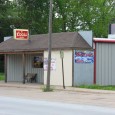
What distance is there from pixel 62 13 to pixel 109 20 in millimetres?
7653

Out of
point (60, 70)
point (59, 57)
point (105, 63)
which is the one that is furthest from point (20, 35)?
point (105, 63)

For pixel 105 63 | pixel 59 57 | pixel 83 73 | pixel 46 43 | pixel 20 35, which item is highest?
pixel 20 35

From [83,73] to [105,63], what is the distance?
6.43 feet

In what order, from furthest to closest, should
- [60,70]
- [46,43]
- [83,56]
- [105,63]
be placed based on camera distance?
1. [46,43]
2. [105,63]
3. [60,70]
4. [83,56]

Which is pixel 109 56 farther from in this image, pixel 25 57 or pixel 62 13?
pixel 62 13

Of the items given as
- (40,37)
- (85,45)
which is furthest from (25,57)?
(85,45)

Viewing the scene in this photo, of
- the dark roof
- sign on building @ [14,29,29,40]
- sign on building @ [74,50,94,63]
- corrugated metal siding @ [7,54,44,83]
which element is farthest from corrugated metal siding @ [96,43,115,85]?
corrugated metal siding @ [7,54,44,83]

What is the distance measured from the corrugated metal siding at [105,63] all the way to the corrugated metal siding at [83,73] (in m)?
0.56

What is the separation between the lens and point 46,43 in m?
35.2

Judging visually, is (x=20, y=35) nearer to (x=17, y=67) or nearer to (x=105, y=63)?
(x=17, y=67)

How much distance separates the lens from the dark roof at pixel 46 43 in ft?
109

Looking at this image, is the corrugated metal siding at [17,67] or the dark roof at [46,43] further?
the corrugated metal siding at [17,67]

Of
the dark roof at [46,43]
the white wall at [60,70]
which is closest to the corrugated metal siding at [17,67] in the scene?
the dark roof at [46,43]

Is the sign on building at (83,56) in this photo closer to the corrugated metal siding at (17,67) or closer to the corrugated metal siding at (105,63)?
the corrugated metal siding at (105,63)
